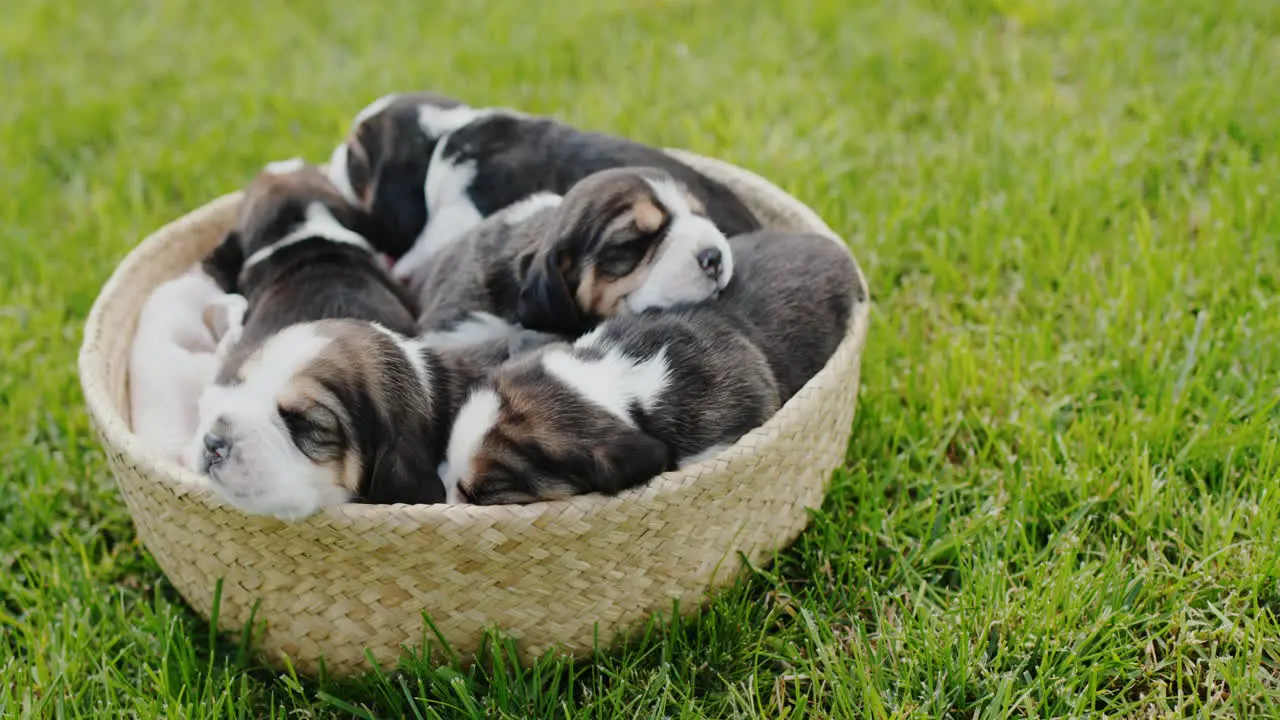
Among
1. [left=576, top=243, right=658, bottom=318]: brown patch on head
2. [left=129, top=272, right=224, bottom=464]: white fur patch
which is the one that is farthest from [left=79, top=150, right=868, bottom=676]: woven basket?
[left=576, top=243, right=658, bottom=318]: brown patch on head

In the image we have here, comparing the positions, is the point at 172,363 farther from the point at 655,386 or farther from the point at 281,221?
the point at 655,386

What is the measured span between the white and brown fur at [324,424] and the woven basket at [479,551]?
13cm

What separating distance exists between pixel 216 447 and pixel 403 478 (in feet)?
1.61

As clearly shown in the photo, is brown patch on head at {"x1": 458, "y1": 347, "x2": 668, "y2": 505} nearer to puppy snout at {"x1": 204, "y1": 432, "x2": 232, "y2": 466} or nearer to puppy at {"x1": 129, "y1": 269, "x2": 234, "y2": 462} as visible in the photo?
puppy snout at {"x1": 204, "y1": 432, "x2": 232, "y2": 466}

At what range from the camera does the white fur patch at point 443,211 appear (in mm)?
5047

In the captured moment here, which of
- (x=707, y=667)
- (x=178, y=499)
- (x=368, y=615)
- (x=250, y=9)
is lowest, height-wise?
(x=707, y=667)

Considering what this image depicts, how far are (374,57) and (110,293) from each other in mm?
3678

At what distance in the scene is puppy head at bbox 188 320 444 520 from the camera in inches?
124

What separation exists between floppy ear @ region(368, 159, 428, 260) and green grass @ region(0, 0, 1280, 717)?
4.74 ft

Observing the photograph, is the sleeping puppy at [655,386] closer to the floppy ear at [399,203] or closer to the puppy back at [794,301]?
the puppy back at [794,301]

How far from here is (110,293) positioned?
15.0 feet

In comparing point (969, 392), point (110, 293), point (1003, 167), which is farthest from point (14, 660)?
point (1003, 167)

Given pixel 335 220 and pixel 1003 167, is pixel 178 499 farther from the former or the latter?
pixel 1003 167

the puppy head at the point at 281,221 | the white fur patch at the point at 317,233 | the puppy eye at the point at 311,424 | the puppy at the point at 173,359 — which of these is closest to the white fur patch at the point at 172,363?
the puppy at the point at 173,359
